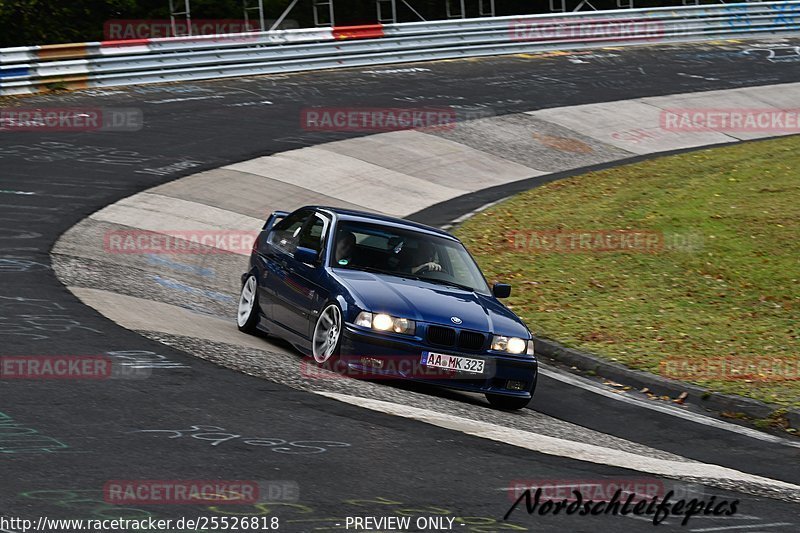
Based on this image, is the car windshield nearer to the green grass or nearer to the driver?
the driver

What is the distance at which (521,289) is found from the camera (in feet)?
48.9

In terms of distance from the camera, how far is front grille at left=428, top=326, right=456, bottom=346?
31.2 ft

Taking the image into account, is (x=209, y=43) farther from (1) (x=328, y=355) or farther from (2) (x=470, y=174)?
(1) (x=328, y=355)

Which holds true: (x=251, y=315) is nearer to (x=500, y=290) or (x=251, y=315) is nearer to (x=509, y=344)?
(x=500, y=290)

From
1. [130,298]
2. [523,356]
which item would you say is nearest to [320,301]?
[523,356]

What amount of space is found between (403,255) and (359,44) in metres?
20.6

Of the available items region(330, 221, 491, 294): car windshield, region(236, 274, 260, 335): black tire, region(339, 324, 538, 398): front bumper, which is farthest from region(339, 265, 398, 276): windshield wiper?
region(236, 274, 260, 335): black tire

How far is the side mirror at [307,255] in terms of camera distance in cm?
1054

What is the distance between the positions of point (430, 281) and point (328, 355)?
1.33m

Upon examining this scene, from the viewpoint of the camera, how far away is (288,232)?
11922 mm

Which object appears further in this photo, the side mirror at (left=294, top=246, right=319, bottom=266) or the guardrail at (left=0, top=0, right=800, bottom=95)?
the guardrail at (left=0, top=0, right=800, bottom=95)

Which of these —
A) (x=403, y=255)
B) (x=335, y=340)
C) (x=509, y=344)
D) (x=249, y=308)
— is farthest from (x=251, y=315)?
(x=509, y=344)

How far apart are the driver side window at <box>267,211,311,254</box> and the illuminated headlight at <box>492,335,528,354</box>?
99.6 inches

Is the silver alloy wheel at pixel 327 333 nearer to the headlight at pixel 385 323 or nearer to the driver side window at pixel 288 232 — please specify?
the headlight at pixel 385 323
